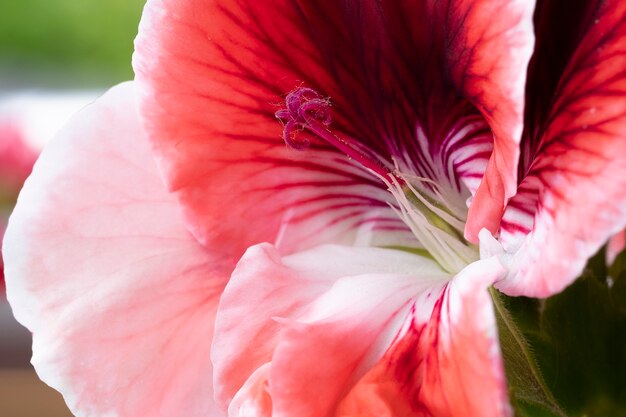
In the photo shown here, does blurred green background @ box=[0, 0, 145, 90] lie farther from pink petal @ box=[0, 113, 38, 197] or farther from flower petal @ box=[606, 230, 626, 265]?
flower petal @ box=[606, 230, 626, 265]

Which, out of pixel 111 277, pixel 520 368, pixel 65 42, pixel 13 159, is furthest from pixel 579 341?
pixel 65 42

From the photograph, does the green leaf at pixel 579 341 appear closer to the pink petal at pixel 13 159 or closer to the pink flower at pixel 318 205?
the pink flower at pixel 318 205

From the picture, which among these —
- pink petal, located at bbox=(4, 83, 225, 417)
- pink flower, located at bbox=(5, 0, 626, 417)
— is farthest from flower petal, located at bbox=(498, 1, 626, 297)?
pink petal, located at bbox=(4, 83, 225, 417)

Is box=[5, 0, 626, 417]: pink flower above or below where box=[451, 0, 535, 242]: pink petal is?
below

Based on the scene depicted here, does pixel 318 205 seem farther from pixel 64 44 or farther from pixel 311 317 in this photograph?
pixel 64 44

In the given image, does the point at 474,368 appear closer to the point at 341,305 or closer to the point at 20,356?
the point at 341,305

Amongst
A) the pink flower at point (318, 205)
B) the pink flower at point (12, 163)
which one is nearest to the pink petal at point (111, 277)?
the pink flower at point (318, 205)

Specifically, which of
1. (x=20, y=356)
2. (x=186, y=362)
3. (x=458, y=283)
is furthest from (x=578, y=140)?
(x=20, y=356)

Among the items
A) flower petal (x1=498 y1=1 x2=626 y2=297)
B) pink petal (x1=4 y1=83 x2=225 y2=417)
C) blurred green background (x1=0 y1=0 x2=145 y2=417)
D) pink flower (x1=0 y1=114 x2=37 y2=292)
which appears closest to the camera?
flower petal (x1=498 y1=1 x2=626 y2=297)
